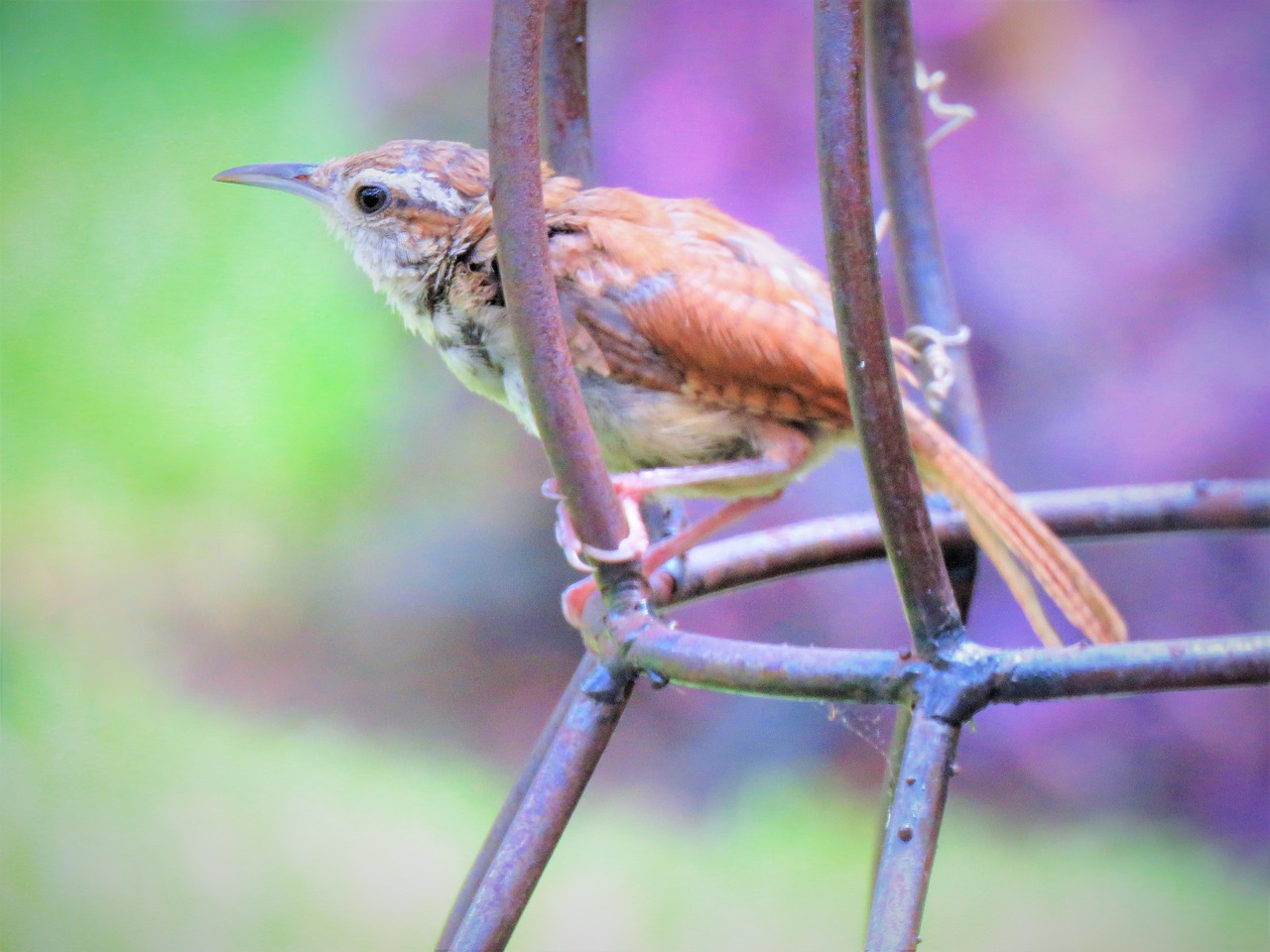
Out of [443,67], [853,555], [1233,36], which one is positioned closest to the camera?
[853,555]

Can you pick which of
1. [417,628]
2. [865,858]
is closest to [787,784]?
[865,858]

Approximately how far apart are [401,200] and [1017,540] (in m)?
0.72

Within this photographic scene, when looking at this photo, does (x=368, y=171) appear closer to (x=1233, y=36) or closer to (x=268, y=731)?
(x=268, y=731)

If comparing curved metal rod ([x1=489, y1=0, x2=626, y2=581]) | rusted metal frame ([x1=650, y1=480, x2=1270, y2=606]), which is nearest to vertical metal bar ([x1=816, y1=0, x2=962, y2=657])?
curved metal rod ([x1=489, y1=0, x2=626, y2=581])

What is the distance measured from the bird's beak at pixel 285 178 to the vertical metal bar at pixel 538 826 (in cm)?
73

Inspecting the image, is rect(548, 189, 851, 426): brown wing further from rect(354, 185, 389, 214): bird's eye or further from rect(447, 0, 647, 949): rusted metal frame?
rect(447, 0, 647, 949): rusted metal frame

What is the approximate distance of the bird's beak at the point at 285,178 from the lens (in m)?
1.38

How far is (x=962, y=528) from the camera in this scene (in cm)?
129

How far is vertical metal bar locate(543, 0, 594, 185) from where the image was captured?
3.98ft

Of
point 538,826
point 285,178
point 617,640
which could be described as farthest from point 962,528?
point 285,178

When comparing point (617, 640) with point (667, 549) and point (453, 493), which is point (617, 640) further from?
point (453, 493)

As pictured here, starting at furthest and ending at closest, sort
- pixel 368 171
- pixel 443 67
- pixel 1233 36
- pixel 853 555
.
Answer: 1. pixel 443 67
2. pixel 1233 36
3. pixel 368 171
4. pixel 853 555

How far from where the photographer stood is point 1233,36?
1939mm

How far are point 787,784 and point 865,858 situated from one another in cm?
18
